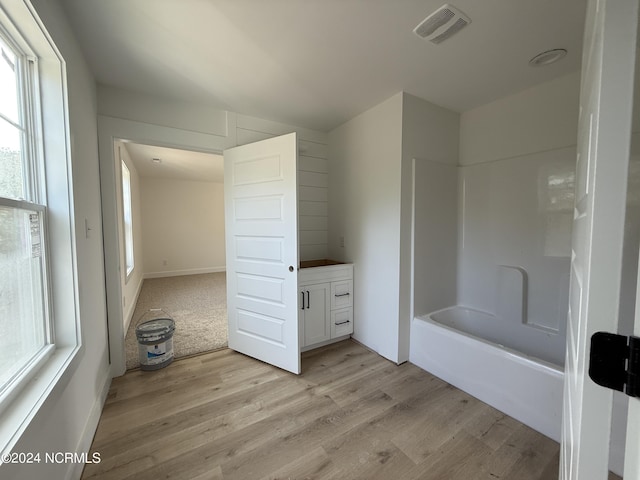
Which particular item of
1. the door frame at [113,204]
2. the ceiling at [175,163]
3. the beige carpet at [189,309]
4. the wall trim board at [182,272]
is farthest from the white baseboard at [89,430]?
the wall trim board at [182,272]

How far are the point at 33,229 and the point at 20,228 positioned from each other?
0.10 m

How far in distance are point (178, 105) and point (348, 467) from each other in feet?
10.0

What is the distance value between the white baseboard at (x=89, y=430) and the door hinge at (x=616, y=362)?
80.8 inches

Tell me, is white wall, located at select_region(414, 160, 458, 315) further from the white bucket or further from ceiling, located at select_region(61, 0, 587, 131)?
the white bucket

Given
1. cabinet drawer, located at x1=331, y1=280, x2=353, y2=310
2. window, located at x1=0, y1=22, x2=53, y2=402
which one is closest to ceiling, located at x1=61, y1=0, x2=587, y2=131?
window, located at x1=0, y1=22, x2=53, y2=402

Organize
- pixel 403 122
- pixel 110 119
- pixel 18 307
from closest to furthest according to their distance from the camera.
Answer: pixel 18 307, pixel 110 119, pixel 403 122

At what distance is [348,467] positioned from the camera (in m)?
1.41

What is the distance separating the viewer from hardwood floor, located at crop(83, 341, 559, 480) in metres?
1.40

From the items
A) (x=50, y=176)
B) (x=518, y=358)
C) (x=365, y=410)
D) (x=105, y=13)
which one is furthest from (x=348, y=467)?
(x=105, y=13)

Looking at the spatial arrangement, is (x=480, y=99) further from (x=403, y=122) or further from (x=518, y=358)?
(x=518, y=358)

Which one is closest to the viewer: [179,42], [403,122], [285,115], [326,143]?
[179,42]

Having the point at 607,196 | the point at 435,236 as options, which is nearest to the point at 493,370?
the point at 435,236

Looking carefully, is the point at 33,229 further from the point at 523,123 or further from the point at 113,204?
the point at 523,123

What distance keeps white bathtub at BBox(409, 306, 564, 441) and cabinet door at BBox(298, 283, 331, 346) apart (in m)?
0.87
